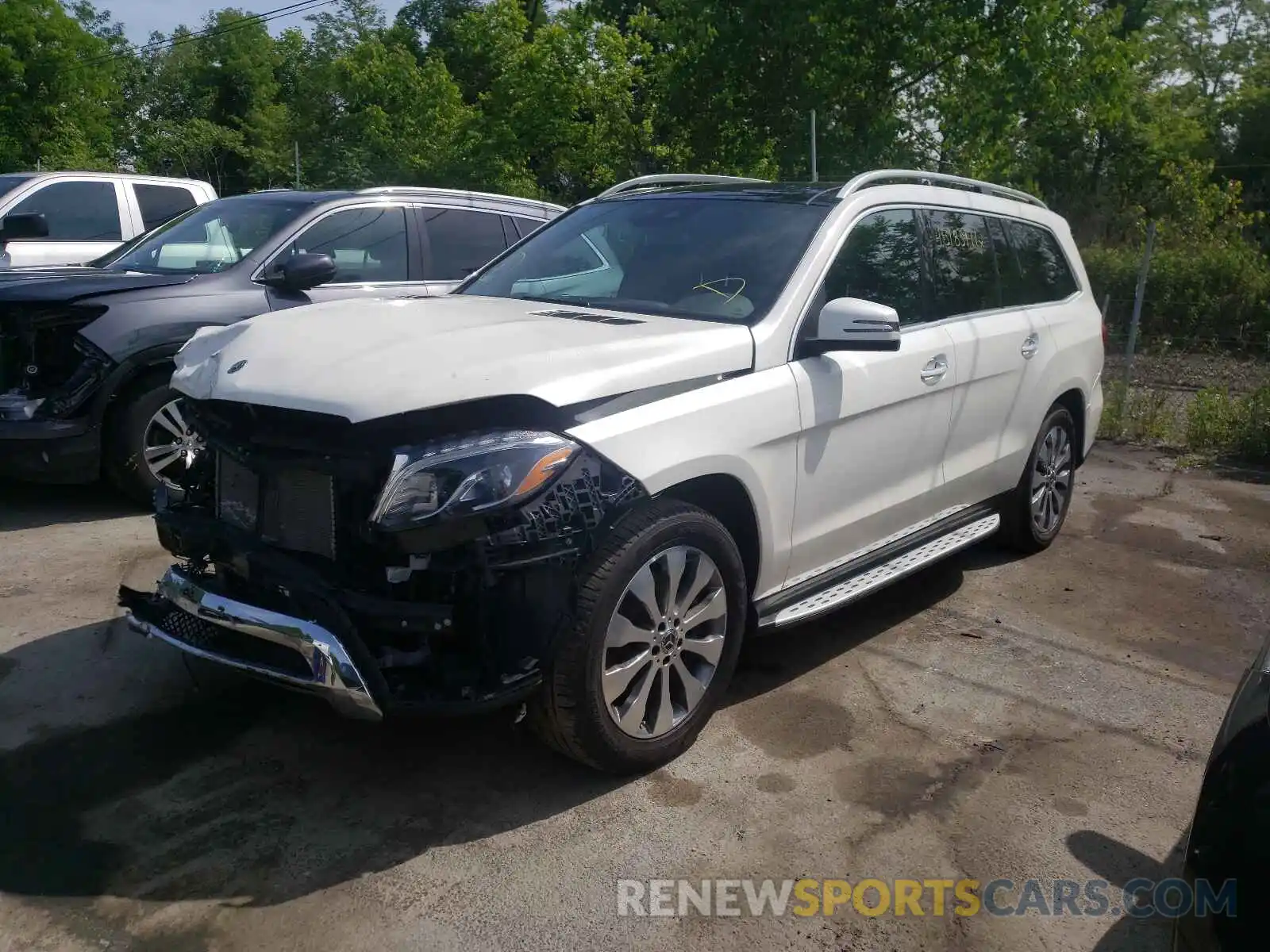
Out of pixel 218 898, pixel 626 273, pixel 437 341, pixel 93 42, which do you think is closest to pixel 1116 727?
pixel 626 273

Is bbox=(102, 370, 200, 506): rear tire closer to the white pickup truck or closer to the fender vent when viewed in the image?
the fender vent

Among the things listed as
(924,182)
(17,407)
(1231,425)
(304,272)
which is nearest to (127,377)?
(17,407)

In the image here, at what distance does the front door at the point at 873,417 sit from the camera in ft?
13.1

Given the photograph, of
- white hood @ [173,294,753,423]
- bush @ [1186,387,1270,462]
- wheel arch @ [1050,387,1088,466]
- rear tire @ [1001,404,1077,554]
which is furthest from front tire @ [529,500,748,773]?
bush @ [1186,387,1270,462]

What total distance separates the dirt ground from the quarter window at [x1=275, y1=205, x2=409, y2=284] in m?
2.55

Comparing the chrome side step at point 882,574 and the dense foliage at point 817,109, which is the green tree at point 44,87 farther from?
the chrome side step at point 882,574

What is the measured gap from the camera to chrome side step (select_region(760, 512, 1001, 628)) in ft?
13.1

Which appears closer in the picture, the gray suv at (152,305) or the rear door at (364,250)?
Answer: the gray suv at (152,305)

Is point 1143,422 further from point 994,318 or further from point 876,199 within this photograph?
point 876,199

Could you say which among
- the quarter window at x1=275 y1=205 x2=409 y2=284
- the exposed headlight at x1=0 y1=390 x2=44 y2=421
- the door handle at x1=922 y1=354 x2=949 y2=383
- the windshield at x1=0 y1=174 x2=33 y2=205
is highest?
the windshield at x1=0 y1=174 x2=33 y2=205

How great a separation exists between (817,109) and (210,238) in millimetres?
9294

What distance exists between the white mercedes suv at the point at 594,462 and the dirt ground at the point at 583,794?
1.15 feet

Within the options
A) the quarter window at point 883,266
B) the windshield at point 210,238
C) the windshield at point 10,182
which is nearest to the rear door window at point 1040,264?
the quarter window at point 883,266

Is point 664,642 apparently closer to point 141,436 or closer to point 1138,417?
point 141,436
